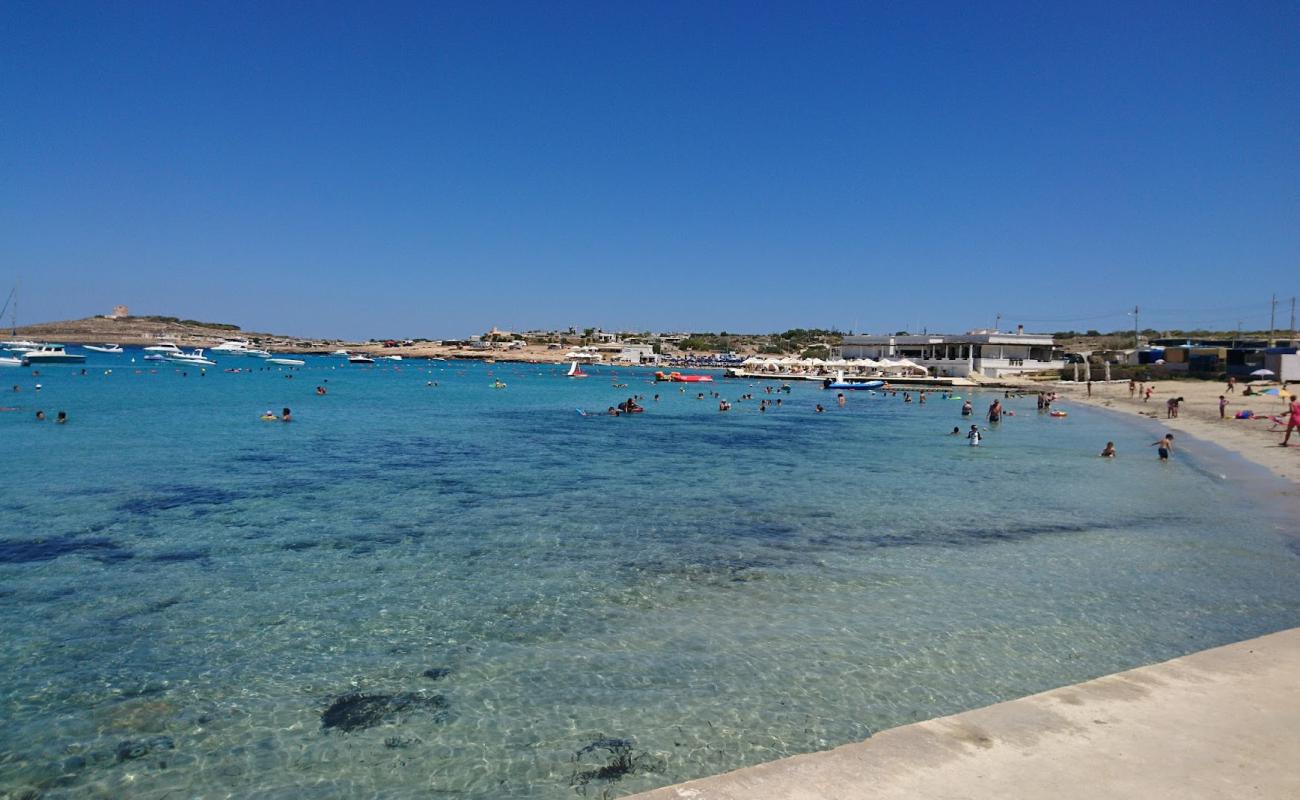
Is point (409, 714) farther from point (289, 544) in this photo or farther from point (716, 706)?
point (289, 544)

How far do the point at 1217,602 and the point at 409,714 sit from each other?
459 inches

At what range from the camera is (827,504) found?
20.2m

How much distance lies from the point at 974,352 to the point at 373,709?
98672 mm

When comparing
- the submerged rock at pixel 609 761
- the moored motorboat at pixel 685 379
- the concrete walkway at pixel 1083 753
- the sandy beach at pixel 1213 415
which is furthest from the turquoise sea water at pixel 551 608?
the moored motorboat at pixel 685 379

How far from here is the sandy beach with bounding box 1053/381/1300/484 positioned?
28.4 metres

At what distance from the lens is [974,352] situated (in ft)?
317

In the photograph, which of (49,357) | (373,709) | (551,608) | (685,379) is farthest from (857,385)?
(49,357)

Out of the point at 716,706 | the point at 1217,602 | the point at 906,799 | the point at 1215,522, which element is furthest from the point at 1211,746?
the point at 1215,522

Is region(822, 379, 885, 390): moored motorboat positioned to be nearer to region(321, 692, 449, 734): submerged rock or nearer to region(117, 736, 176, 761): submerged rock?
region(321, 692, 449, 734): submerged rock

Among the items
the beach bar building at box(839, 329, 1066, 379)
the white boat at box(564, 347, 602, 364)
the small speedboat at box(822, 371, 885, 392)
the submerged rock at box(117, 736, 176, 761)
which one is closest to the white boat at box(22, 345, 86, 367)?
the white boat at box(564, 347, 602, 364)

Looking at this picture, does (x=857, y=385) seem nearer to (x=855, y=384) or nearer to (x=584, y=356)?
(x=855, y=384)

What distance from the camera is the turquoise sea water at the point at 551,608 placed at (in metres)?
7.54

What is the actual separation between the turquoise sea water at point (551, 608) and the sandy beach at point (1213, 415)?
369 centimetres

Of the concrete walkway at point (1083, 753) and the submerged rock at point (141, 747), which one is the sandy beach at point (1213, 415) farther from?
the submerged rock at point (141, 747)
